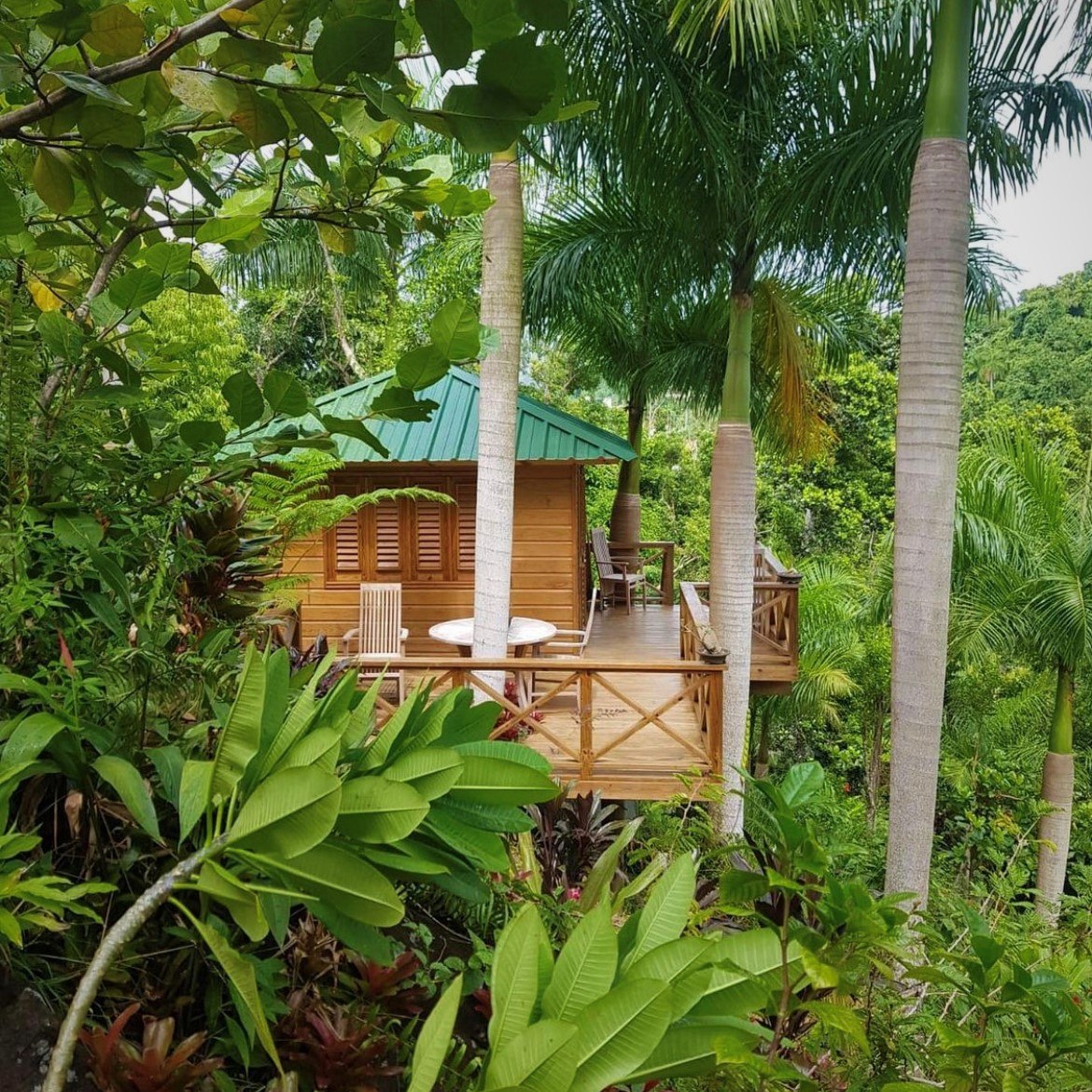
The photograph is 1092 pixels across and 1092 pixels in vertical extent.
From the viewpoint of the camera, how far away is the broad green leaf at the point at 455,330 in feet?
3.54

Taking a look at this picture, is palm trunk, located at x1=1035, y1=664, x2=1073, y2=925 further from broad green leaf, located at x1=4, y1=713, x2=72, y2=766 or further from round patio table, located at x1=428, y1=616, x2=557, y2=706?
broad green leaf, located at x1=4, y1=713, x2=72, y2=766

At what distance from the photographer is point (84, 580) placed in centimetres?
138

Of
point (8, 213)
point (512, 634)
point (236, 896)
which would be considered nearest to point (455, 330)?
point (8, 213)

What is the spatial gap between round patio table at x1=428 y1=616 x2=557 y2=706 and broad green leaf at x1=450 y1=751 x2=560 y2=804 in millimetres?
5717

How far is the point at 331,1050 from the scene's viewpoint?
3.94ft

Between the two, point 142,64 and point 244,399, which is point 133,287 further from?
point 142,64

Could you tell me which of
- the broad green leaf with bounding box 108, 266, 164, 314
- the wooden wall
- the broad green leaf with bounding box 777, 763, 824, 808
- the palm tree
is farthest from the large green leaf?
the palm tree

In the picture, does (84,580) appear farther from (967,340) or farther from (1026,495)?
(967,340)

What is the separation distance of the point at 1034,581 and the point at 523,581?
Result: 6.02m

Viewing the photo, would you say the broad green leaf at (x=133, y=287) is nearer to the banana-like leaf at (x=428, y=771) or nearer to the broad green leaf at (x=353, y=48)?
the broad green leaf at (x=353, y=48)

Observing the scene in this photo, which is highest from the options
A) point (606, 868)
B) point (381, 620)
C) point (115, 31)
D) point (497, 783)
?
point (115, 31)

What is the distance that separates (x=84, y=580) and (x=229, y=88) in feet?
2.78

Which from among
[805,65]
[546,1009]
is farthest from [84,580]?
[805,65]

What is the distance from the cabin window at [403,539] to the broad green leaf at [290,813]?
878 cm
